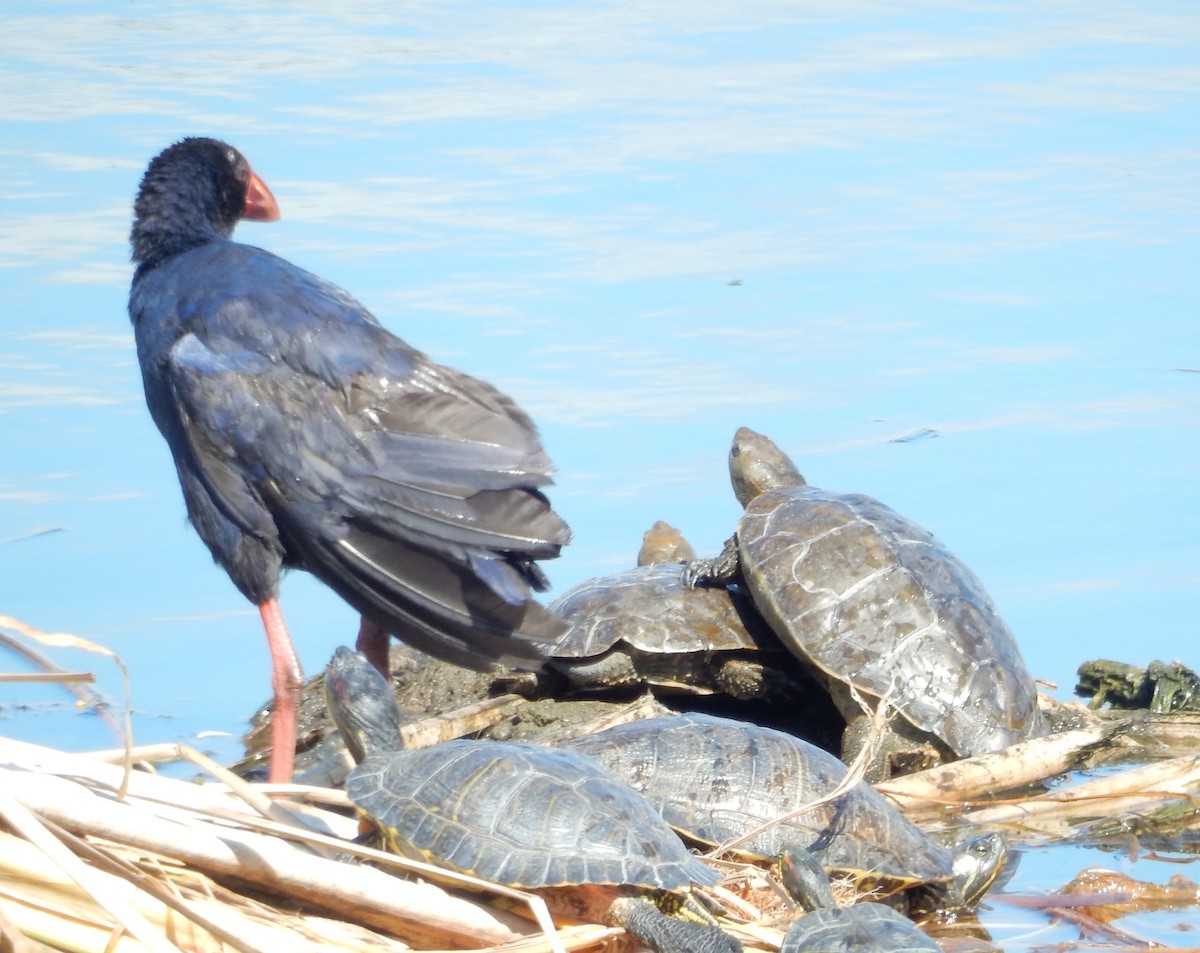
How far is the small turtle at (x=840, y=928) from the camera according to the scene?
436 cm

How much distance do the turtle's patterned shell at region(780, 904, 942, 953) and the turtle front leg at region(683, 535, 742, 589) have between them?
3.18 m

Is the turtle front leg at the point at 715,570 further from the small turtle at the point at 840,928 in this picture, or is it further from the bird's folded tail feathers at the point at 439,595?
the small turtle at the point at 840,928

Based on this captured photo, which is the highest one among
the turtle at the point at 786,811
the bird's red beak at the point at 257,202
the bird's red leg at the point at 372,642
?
the bird's red beak at the point at 257,202

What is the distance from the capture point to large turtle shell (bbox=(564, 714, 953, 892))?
5324mm

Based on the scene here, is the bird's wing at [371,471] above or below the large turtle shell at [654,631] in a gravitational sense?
above

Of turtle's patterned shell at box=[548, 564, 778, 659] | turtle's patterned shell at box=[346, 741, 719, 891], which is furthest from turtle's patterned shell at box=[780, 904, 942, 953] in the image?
turtle's patterned shell at box=[548, 564, 778, 659]

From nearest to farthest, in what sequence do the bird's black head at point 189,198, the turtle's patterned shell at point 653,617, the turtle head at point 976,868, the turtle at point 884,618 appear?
the turtle head at point 976,868, the bird's black head at point 189,198, the turtle at point 884,618, the turtle's patterned shell at point 653,617

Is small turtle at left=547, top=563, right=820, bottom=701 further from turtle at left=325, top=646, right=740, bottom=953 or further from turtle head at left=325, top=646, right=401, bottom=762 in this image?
turtle at left=325, top=646, right=740, bottom=953

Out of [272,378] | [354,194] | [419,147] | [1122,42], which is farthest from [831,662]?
[1122,42]

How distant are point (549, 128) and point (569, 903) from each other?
11.5 m

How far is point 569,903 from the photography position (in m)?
4.64

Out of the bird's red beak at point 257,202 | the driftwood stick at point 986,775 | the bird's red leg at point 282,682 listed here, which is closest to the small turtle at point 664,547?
the driftwood stick at point 986,775

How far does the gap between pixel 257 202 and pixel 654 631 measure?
7.69 feet

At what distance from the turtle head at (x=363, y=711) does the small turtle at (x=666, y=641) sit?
210 centimetres
